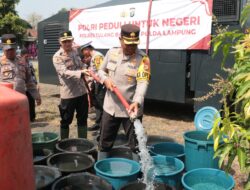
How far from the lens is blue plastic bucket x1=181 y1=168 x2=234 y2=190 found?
2.90 metres

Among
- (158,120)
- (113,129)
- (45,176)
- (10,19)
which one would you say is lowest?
(158,120)

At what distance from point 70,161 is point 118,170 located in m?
0.47

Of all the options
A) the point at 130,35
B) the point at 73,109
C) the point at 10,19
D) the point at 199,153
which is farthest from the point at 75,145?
the point at 10,19

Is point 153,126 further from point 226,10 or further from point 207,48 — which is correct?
point 226,10

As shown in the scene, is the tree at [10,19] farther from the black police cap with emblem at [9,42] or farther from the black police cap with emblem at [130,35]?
the black police cap with emblem at [130,35]

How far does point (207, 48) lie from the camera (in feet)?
16.5

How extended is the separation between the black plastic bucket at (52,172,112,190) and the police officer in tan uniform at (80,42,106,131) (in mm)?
2613

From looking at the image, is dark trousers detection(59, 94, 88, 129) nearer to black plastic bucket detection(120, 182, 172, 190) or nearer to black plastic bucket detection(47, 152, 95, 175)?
black plastic bucket detection(47, 152, 95, 175)

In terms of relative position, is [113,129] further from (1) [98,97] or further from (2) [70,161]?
(1) [98,97]

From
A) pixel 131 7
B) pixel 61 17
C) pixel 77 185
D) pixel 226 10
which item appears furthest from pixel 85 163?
pixel 61 17

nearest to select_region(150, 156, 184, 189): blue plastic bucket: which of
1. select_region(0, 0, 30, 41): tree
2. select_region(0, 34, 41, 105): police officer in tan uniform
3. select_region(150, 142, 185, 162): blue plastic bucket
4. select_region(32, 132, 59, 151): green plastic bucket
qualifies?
select_region(150, 142, 185, 162): blue plastic bucket

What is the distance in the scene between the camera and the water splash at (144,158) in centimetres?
286

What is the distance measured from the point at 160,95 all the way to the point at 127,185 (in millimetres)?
3222

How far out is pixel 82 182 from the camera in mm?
2748
